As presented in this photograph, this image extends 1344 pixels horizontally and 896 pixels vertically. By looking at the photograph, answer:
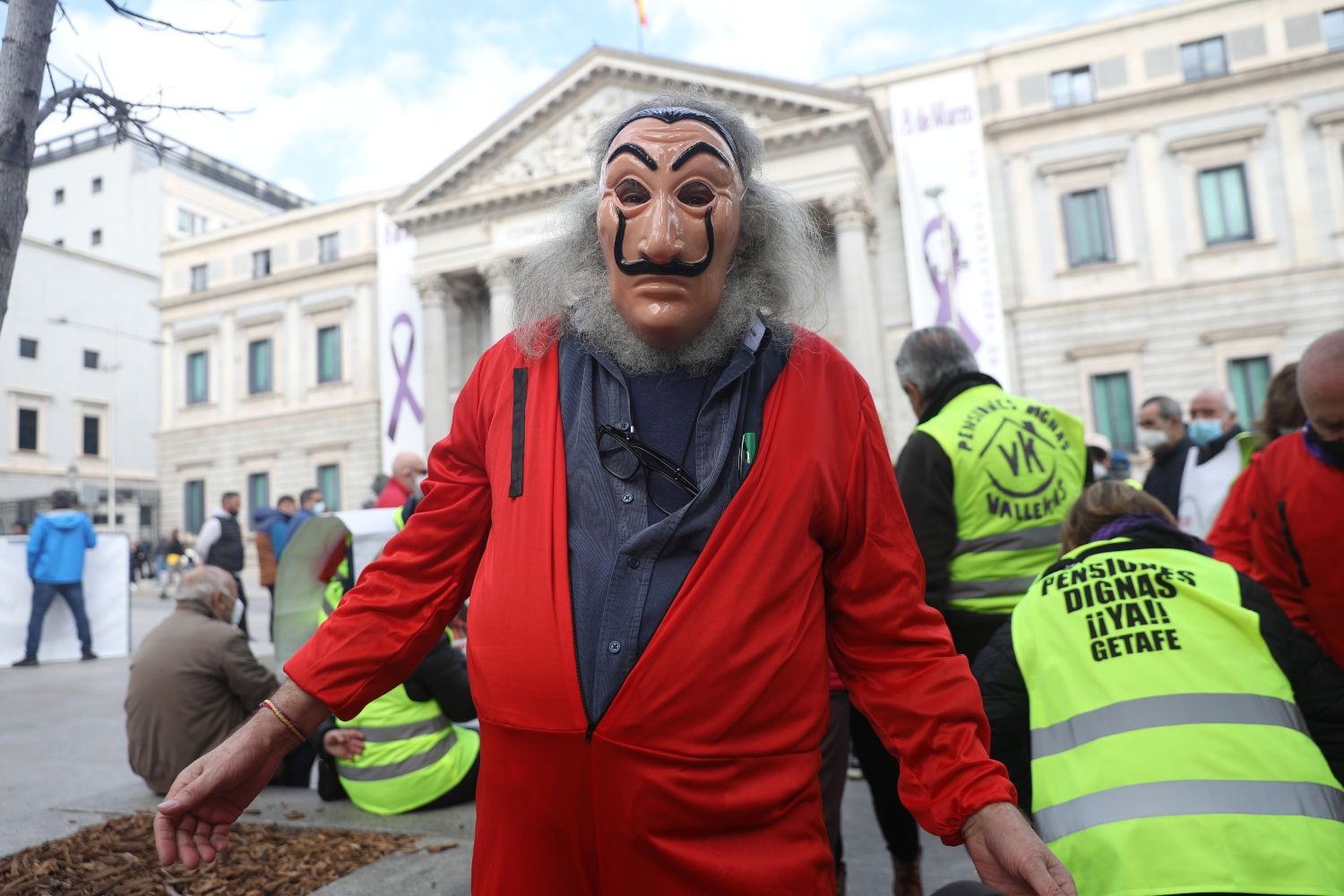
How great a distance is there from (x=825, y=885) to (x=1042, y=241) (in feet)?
80.1

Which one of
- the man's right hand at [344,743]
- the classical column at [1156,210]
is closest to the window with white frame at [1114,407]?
the classical column at [1156,210]

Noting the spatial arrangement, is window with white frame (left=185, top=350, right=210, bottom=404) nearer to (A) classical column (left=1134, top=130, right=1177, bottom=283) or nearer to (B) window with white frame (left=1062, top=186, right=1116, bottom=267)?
(B) window with white frame (left=1062, top=186, right=1116, bottom=267)

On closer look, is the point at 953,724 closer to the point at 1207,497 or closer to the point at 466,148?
the point at 1207,497

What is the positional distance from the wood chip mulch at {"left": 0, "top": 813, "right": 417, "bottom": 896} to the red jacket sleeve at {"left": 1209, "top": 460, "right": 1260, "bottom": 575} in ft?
9.93

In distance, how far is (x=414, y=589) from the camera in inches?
61.4

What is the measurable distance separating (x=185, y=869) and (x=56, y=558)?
7.84m

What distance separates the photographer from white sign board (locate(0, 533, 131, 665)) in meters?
9.43

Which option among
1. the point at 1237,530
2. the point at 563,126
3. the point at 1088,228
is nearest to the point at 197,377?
the point at 563,126

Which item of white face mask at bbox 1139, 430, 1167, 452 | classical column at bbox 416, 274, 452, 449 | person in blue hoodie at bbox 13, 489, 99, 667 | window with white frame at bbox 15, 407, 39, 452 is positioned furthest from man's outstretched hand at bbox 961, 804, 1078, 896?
window with white frame at bbox 15, 407, 39, 452

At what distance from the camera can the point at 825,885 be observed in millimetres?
1421

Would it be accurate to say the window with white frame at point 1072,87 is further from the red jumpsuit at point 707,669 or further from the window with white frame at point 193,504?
the window with white frame at point 193,504

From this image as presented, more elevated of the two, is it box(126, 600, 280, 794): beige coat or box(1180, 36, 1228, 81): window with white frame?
box(1180, 36, 1228, 81): window with white frame

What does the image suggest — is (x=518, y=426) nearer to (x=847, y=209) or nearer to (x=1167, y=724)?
(x=1167, y=724)

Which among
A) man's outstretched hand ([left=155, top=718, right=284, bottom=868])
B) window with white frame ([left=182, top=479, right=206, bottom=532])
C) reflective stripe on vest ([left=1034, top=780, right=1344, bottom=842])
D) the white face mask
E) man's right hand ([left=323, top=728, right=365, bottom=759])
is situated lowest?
man's right hand ([left=323, top=728, right=365, bottom=759])
